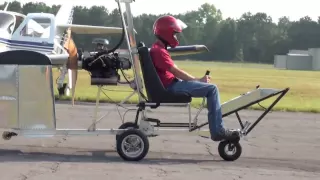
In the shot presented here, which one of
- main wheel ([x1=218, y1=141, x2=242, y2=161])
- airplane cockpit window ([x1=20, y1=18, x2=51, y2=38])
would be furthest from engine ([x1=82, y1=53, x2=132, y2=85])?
airplane cockpit window ([x1=20, y1=18, x2=51, y2=38])

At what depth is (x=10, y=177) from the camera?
718 centimetres

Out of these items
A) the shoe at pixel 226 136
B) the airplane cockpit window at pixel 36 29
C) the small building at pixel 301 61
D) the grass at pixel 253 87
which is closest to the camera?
the shoe at pixel 226 136

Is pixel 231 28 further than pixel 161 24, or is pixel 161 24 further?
pixel 231 28

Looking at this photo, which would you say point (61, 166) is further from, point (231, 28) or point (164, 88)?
point (231, 28)

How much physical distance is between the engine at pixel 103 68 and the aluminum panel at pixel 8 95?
3.18 ft

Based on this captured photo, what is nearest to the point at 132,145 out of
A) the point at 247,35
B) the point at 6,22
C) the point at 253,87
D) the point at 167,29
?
the point at 167,29

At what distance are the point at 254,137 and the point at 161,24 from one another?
3.85 metres

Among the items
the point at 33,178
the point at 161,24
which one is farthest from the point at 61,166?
the point at 161,24

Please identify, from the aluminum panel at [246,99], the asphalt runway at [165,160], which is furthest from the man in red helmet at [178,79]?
the asphalt runway at [165,160]

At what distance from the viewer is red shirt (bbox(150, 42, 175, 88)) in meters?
9.03

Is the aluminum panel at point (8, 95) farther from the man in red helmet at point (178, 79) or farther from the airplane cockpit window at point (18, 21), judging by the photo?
the airplane cockpit window at point (18, 21)

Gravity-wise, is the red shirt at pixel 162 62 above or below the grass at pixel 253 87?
above

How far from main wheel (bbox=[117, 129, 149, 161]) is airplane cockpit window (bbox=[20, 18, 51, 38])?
52.0 ft

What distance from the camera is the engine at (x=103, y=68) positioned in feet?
29.5
